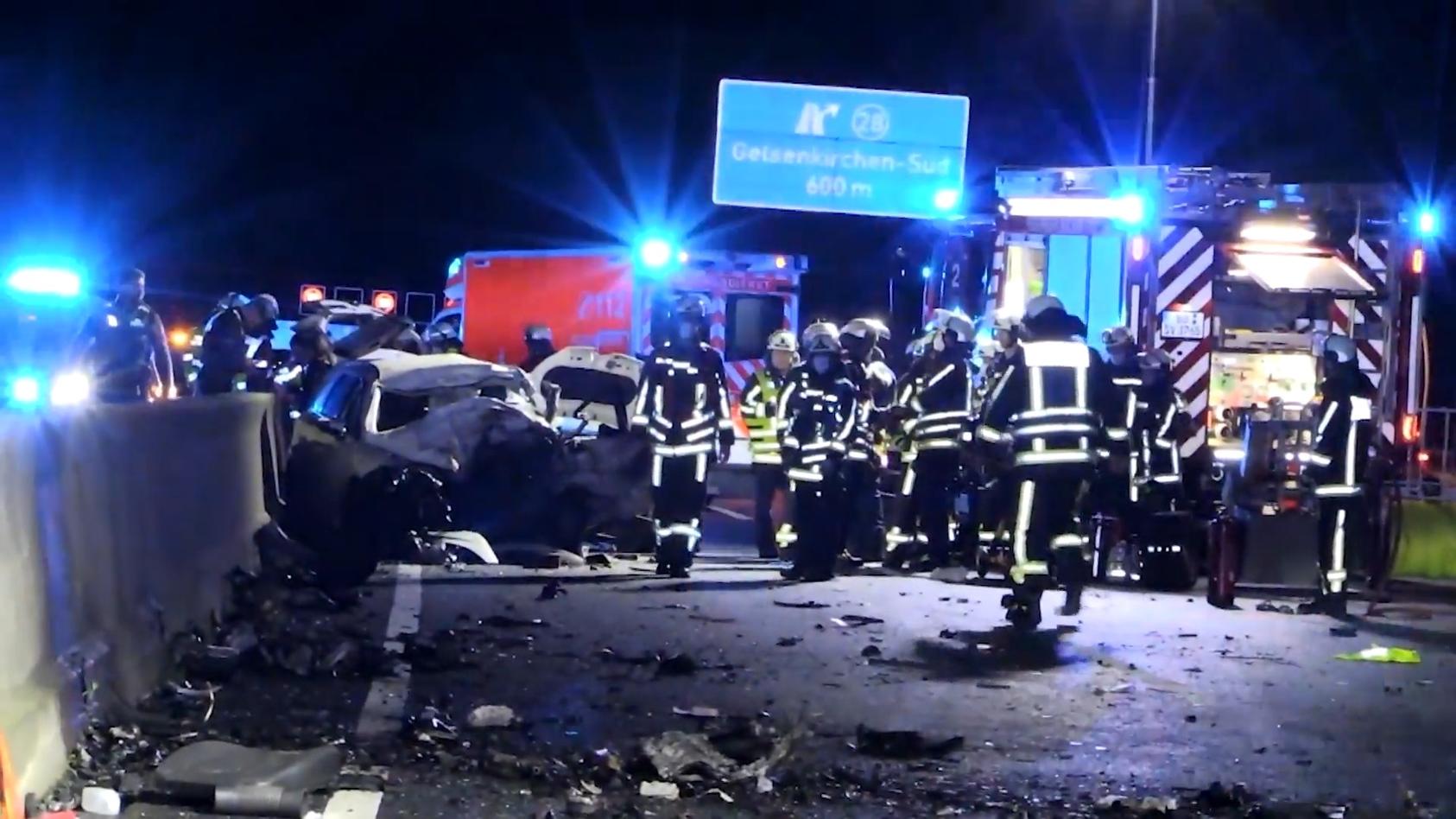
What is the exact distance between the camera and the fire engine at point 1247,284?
13164 mm

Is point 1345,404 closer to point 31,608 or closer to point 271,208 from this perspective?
point 31,608

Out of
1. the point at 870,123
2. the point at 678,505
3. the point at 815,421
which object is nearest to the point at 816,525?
the point at 815,421

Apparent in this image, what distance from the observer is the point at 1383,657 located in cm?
952

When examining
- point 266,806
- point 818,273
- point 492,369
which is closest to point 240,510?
point 492,369

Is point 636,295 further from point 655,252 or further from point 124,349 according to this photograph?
point 124,349

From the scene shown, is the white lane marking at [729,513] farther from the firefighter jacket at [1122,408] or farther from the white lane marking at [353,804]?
the white lane marking at [353,804]

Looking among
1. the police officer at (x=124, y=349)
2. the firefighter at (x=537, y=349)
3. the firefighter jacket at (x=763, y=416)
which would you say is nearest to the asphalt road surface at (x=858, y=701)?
the firefighter jacket at (x=763, y=416)

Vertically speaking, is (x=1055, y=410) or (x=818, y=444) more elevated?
(x=1055, y=410)

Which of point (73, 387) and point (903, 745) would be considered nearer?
point (903, 745)

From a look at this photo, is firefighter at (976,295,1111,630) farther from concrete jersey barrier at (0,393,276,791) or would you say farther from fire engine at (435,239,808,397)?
fire engine at (435,239,808,397)

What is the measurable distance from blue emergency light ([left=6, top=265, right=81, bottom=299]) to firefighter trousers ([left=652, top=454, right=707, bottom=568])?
6.47 m

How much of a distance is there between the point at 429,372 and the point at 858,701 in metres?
5.08

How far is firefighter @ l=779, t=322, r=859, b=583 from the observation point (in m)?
12.3

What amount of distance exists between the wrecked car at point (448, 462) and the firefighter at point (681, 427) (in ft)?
1.65
